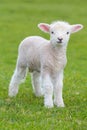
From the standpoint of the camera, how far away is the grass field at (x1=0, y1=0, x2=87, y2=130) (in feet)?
28.4

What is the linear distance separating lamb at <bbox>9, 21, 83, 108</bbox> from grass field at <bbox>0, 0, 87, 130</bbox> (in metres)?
0.36

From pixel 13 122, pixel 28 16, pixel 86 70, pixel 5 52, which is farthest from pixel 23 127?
pixel 28 16

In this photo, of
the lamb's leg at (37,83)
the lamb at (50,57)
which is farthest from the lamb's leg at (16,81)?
the lamb's leg at (37,83)

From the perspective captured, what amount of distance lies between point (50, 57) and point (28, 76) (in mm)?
5219

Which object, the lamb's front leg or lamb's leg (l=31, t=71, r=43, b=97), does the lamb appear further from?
lamb's leg (l=31, t=71, r=43, b=97)

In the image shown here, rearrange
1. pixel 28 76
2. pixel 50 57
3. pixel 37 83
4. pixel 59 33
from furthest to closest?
1. pixel 28 76
2. pixel 37 83
3. pixel 50 57
4. pixel 59 33

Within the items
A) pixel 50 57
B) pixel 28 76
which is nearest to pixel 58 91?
pixel 50 57

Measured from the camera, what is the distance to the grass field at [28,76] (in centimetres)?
866

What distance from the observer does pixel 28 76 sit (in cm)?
1534

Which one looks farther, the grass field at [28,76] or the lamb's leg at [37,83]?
the lamb's leg at [37,83]

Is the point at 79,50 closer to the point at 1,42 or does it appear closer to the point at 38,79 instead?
the point at 1,42

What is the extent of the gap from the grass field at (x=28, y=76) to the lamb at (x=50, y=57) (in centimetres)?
36

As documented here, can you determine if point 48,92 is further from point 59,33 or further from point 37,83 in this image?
point 37,83

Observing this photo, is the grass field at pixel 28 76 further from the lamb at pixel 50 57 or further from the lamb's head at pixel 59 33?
the lamb's head at pixel 59 33
